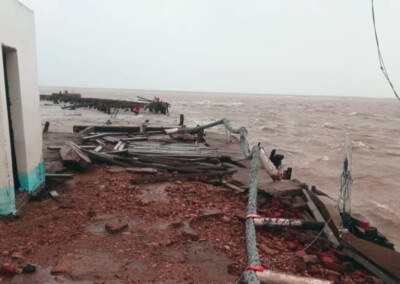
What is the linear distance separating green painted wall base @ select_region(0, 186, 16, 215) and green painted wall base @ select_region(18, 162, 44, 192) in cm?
68

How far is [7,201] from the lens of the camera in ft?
16.4

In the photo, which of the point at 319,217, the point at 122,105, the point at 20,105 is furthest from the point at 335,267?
the point at 122,105

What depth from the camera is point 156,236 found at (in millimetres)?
4816

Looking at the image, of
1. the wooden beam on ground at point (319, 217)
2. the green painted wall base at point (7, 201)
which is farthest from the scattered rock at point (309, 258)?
the green painted wall base at point (7, 201)

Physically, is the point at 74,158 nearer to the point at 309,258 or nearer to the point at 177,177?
the point at 177,177

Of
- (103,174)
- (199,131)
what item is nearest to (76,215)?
(103,174)

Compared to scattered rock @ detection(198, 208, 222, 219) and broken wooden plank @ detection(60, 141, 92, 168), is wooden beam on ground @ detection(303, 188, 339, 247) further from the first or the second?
broken wooden plank @ detection(60, 141, 92, 168)

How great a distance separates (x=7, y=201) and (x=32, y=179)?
3.17ft

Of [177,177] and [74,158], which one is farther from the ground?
[74,158]

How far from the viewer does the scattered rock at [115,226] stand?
4.88 meters

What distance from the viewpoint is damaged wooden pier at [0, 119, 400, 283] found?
3.99 metres

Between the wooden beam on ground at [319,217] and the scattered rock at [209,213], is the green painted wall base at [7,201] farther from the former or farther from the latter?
the wooden beam on ground at [319,217]

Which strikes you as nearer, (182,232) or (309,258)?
(309,258)

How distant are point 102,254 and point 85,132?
33.6 ft
